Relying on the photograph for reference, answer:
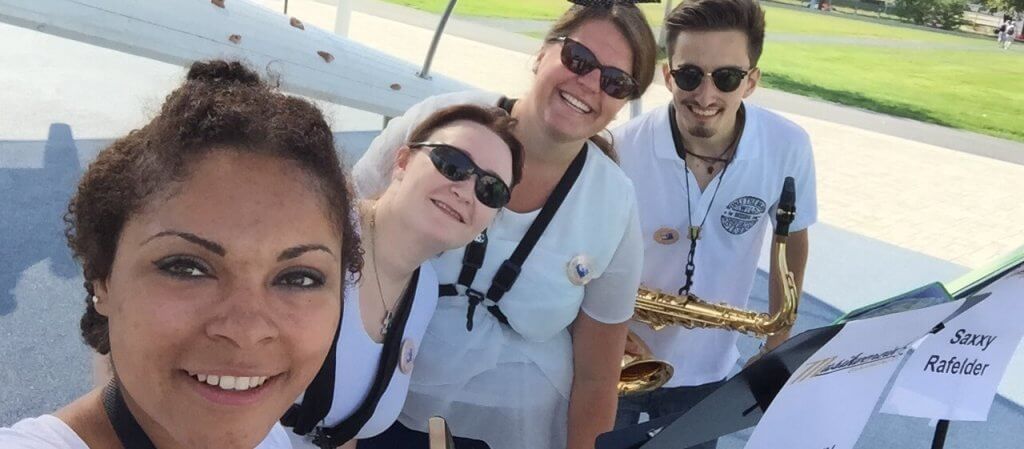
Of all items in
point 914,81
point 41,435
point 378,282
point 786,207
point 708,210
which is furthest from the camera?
point 914,81

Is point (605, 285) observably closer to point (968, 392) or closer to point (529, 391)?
point (529, 391)

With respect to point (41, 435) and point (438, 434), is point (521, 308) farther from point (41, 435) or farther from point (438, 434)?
point (41, 435)

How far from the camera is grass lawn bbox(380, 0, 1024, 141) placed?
18766 mm

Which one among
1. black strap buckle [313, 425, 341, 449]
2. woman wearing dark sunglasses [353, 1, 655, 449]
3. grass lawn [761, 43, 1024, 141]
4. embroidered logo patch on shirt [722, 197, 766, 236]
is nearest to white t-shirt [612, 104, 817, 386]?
embroidered logo patch on shirt [722, 197, 766, 236]

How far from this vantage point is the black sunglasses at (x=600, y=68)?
2.33m

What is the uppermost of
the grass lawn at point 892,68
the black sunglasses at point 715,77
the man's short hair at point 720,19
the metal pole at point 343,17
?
the man's short hair at point 720,19

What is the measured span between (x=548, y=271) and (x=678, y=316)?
3.03 ft

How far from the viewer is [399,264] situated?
2037 millimetres

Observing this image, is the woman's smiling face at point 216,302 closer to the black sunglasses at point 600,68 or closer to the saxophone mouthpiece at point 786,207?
the black sunglasses at point 600,68

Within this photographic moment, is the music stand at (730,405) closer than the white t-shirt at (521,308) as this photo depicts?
Yes

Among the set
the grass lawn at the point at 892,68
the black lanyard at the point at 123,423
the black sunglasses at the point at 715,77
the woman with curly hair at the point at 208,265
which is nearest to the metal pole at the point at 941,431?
the black sunglasses at the point at 715,77

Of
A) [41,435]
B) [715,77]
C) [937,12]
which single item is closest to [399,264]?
[41,435]

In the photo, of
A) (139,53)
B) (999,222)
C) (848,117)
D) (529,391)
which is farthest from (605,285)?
(848,117)

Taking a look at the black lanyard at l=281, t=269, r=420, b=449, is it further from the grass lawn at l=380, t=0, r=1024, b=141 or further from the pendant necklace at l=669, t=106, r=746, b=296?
the grass lawn at l=380, t=0, r=1024, b=141
